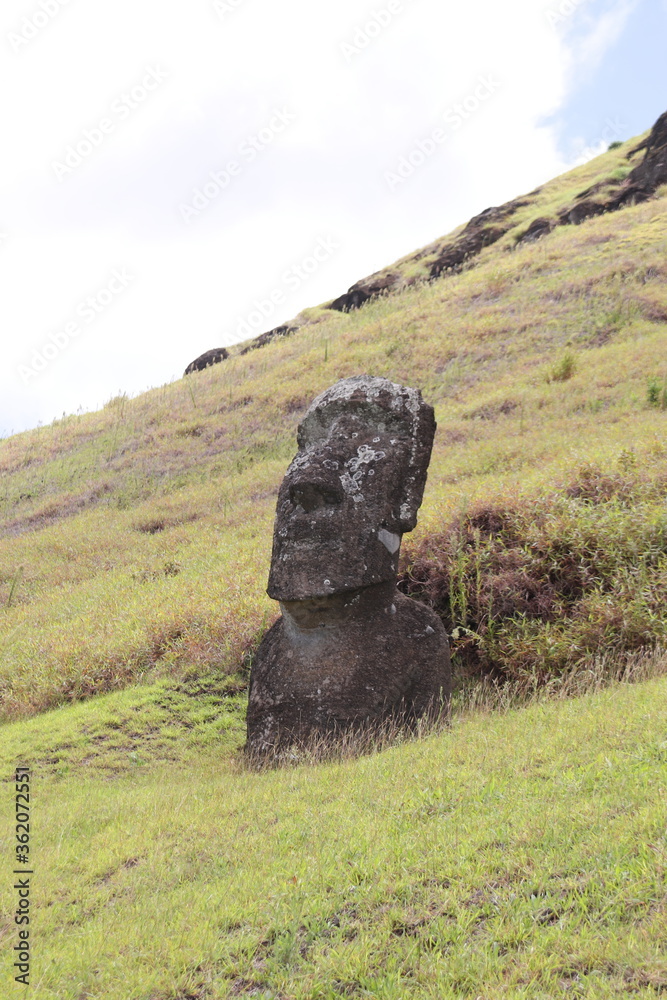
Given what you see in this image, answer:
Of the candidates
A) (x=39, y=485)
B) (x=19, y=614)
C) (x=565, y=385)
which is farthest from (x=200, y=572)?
(x=39, y=485)

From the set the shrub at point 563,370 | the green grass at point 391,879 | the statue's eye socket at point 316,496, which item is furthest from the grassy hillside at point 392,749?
the statue's eye socket at point 316,496

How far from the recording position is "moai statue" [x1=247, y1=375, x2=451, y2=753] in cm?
597

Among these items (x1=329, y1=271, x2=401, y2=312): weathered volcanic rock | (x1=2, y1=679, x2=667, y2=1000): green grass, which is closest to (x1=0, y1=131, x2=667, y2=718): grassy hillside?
(x1=2, y1=679, x2=667, y2=1000): green grass

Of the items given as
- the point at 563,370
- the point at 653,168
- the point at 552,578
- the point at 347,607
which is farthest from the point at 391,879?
the point at 653,168

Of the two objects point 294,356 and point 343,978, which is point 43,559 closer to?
point 343,978

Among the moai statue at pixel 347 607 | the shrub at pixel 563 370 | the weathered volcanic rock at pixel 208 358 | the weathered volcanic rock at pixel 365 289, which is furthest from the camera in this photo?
the weathered volcanic rock at pixel 208 358

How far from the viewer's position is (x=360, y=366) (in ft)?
71.0

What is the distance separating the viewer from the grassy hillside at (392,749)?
8.93 feet

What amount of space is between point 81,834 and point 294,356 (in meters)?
23.9

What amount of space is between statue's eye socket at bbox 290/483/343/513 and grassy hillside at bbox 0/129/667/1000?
2192 mm

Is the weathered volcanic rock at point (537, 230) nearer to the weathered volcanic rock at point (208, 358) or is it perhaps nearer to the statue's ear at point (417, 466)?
the weathered volcanic rock at point (208, 358)

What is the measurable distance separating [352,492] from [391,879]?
12.1ft

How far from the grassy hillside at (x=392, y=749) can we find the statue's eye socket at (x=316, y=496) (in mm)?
2192

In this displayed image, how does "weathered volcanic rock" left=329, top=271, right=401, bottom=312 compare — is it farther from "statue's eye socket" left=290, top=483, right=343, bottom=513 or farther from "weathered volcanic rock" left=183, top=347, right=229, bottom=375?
"statue's eye socket" left=290, top=483, right=343, bottom=513
